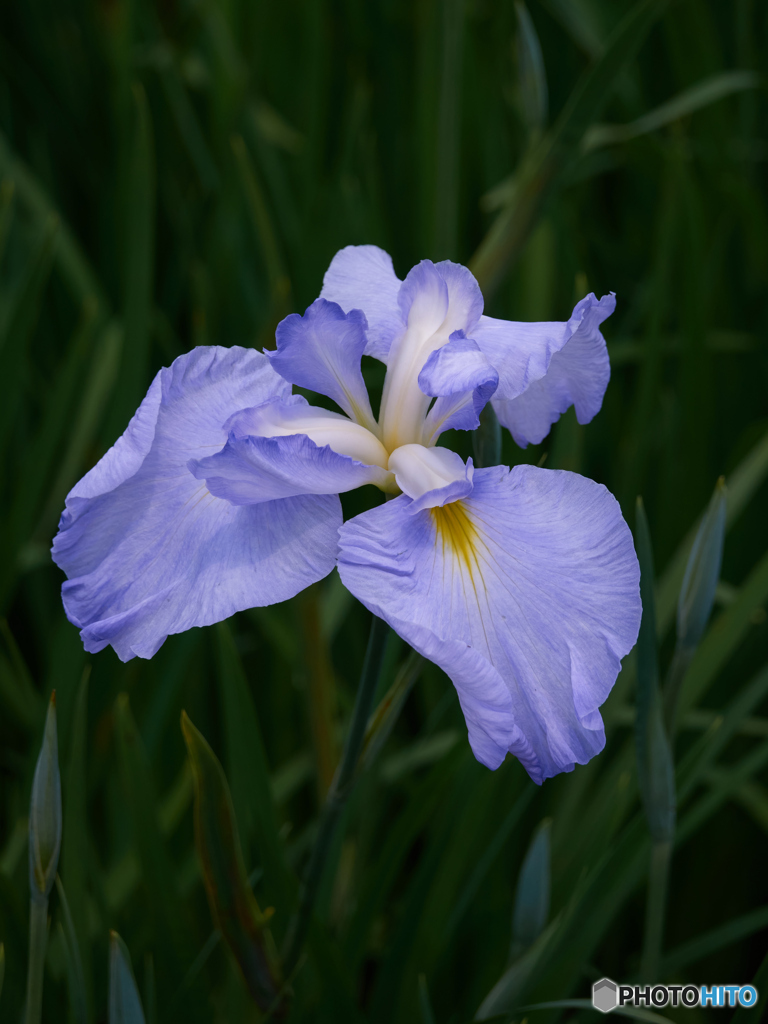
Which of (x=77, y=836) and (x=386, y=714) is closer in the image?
(x=386, y=714)

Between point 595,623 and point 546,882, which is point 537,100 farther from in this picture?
point 546,882

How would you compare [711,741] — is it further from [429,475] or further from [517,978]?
[429,475]

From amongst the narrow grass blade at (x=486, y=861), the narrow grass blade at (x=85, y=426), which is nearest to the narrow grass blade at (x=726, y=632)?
the narrow grass blade at (x=486, y=861)

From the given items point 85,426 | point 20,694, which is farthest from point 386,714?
point 85,426

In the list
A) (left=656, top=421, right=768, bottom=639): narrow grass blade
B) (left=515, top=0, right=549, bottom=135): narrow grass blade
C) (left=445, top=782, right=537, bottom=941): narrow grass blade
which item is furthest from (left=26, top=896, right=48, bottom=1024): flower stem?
(left=515, top=0, right=549, bottom=135): narrow grass blade

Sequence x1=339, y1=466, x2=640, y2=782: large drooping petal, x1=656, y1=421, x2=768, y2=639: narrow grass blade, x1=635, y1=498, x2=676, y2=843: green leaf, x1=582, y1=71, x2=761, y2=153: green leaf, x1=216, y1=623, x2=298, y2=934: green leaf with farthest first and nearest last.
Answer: x1=582, y1=71, x2=761, y2=153: green leaf, x1=656, y1=421, x2=768, y2=639: narrow grass blade, x1=216, y1=623, x2=298, y2=934: green leaf, x1=635, y1=498, x2=676, y2=843: green leaf, x1=339, y1=466, x2=640, y2=782: large drooping petal

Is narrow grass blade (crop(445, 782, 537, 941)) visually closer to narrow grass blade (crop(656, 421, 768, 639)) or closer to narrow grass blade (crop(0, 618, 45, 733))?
narrow grass blade (crop(656, 421, 768, 639))

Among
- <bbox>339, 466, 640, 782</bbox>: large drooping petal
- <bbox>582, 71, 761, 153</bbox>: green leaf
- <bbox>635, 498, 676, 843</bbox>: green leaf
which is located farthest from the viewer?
<bbox>582, 71, 761, 153</bbox>: green leaf

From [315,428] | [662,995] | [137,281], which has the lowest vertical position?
[662,995]
